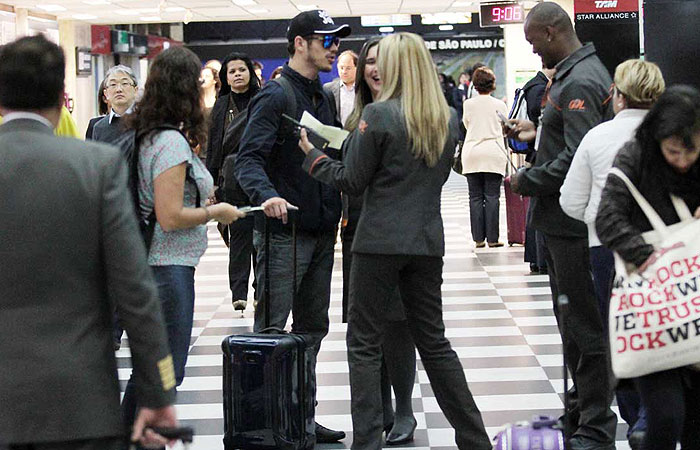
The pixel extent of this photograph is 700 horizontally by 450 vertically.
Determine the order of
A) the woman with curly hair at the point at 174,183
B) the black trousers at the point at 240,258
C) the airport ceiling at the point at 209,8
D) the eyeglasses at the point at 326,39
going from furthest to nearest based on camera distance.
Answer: the airport ceiling at the point at 209,8 → the black trousers at the point at 240,258 → the eyeglasses at the point at 326,39 → the woman with curly hair at the point at 174,183

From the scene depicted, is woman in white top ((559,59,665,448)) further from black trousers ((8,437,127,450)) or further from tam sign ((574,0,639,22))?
tam sign ((574,0,639,22))

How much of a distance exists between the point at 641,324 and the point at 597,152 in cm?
92

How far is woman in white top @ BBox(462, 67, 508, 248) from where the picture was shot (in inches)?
395

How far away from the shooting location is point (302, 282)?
4.28 m

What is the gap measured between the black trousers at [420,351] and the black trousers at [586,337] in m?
0.48

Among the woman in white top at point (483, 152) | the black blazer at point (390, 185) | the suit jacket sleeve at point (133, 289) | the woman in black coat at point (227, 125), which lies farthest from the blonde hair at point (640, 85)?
the woman in white top at point (483, 152)

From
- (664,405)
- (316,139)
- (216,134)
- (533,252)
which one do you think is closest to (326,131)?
(316,139)

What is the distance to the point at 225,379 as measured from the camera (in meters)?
4.02

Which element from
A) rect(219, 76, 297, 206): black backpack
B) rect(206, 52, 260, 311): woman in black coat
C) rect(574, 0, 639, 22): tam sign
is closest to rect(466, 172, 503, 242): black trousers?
rect(574, 0, 639, 22): tam sign

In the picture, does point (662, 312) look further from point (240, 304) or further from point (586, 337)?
point (240, 304)

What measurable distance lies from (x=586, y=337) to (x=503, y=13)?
14.8 metres

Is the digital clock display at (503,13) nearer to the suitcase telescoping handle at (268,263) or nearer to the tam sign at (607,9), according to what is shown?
the tam sign at (607,9)

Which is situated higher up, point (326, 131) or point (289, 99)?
point (289, 99)

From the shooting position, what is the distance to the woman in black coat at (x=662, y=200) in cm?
302
